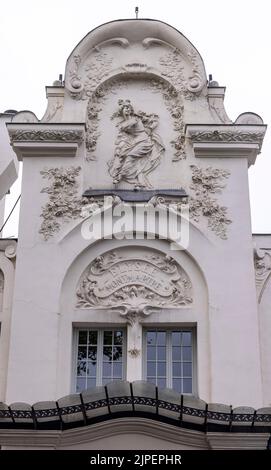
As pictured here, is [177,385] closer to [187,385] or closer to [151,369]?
[187,385]

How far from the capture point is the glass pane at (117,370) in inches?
659

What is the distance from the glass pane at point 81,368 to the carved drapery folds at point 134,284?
4.05ft

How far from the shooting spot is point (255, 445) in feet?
47.1

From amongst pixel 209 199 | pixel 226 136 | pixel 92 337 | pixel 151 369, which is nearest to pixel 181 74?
pixel 226 136

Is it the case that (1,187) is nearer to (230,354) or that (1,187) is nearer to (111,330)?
(111,330)

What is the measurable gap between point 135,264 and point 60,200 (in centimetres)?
227

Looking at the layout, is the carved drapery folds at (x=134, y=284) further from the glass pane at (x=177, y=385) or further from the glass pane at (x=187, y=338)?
the glass pane at (x=177, y=385)

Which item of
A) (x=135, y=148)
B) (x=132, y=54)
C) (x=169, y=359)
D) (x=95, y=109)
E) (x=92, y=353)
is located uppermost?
(x=132, y=54)

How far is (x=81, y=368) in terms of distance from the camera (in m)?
16.8

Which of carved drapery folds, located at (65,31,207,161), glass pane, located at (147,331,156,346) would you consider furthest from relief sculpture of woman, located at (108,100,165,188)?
glass pane, located at (147,331,156,346)

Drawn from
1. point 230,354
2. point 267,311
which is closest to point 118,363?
point 230,354

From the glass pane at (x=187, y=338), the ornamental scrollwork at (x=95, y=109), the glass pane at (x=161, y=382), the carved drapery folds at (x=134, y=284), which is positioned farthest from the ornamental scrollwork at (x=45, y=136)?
the glass pane at (x=161, y=382)

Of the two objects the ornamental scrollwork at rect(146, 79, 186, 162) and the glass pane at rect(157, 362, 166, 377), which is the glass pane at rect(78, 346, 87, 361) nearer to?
the glass pane at rect(157, 362, 166, 377)

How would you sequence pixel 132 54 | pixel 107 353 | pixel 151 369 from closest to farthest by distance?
pixel 151 369 < pixel 107 353 < pixel 132 54
